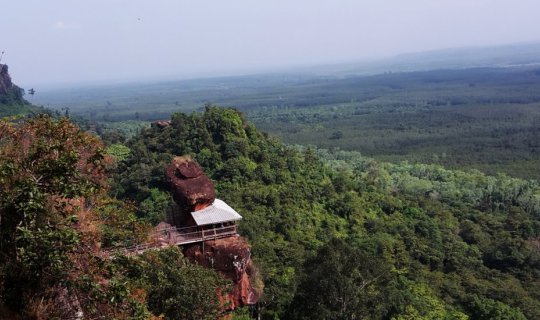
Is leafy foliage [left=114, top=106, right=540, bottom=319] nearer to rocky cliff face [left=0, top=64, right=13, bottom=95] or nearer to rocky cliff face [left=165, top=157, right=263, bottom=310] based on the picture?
rocky cliff face [left=165, top=157, right=263, bottom=310]

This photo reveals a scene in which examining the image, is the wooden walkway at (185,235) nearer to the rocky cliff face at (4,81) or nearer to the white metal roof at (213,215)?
the white metal roof at (213,215)

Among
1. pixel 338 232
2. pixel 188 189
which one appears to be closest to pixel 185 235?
pixel 188 189

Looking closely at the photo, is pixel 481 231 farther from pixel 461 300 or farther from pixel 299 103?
pixel 299 103

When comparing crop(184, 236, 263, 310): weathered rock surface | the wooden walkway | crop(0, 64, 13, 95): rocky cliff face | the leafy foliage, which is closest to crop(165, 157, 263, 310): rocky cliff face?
crop(184, 236, 263, 310): weathered rock surface

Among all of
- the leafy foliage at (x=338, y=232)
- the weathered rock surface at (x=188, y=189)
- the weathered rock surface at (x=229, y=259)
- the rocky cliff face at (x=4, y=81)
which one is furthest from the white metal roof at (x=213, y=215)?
the rocky cliff face at (x=4, y=81)

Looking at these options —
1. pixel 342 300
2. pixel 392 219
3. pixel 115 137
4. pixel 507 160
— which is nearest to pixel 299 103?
pixel 507 160

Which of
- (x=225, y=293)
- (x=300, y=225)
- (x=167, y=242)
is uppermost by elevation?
(x=167, y=242)

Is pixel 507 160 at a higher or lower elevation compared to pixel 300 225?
lower

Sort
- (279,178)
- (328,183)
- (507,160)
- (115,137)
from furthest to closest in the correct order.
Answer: (507,160) → (115,137) → (328,183) → (279,178)
